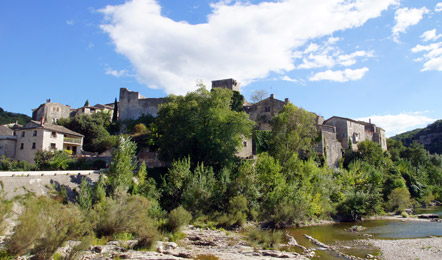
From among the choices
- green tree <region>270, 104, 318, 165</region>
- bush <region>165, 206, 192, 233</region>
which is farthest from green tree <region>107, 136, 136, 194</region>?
green tree <region>270, 104, 318, 165</region>

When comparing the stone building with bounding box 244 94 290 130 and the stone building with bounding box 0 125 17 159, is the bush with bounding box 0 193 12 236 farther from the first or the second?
the stone building with bounding box 244 94 290 130

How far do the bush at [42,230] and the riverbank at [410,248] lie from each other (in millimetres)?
15896

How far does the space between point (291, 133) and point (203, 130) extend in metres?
11.0

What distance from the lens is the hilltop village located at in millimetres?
39463

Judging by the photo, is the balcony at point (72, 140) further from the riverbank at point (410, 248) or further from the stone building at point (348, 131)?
the stone building at point (348, 131)

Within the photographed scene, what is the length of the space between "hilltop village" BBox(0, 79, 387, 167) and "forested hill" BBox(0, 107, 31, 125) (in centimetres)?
1292

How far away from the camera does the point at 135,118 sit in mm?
58500

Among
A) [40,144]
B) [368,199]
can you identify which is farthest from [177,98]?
[368,199]

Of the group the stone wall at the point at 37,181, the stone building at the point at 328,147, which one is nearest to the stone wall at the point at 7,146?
the stone wall at the point at 37,181

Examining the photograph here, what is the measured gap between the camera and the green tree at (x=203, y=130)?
33312 mm

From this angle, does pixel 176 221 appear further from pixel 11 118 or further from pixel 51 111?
pixel 11 118

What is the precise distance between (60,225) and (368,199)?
30756 millimetres

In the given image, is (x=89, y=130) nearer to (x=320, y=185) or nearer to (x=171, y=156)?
(x=171, y=156)

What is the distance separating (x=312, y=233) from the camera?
25.0 metres
